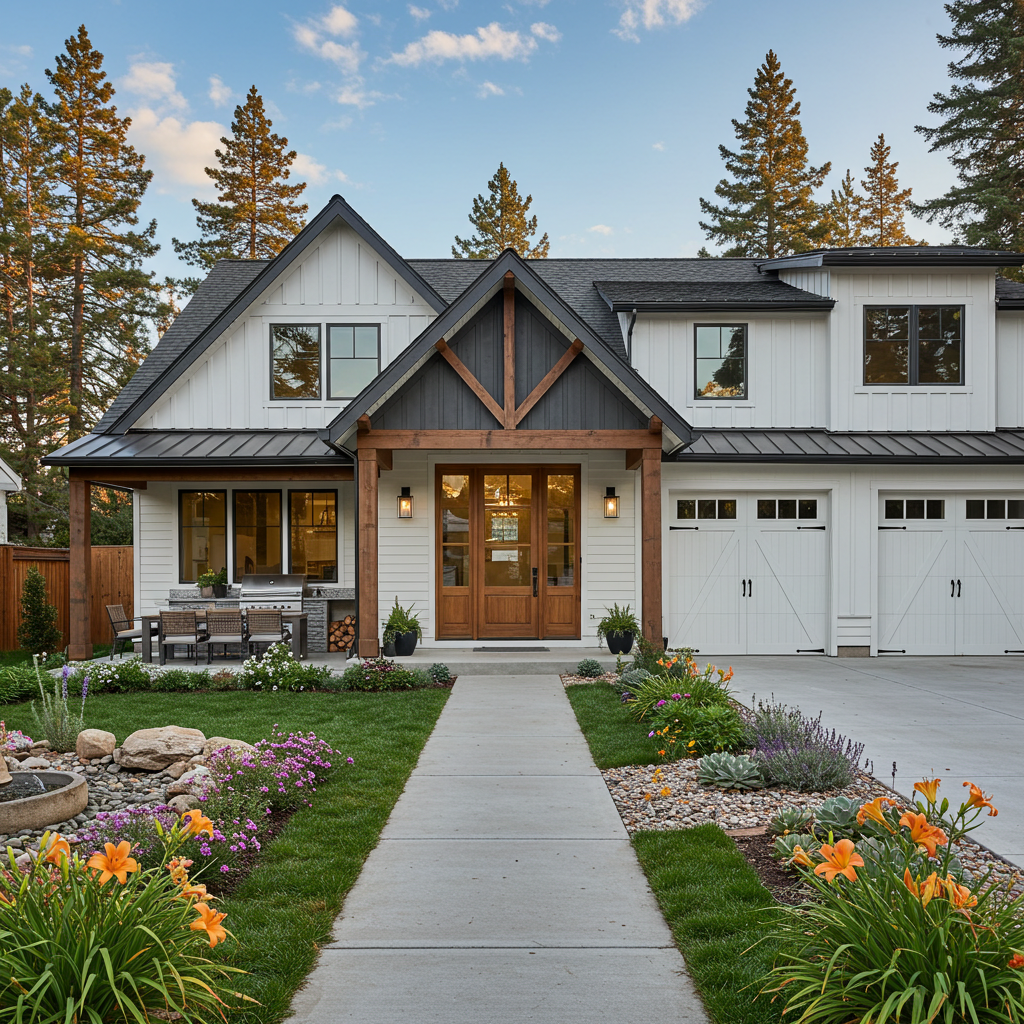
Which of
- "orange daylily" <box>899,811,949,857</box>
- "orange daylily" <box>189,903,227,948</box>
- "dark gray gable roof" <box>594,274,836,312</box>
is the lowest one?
"orange daylily" <box>189,903,227,948</box>

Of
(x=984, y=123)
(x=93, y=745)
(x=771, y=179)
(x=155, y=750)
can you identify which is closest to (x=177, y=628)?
(x=93, y=745)

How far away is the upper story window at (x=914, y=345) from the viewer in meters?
12.4

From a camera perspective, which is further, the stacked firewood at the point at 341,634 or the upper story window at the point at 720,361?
the upper story window at the point at 720,361

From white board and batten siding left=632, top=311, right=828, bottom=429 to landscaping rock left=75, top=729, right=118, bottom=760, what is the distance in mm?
9353

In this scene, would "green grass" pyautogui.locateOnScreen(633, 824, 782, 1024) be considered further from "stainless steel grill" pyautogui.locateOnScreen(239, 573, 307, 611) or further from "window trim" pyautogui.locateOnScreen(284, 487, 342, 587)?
"window trim" pyautogui.locateOnScreen(284, 487, 342, 587)

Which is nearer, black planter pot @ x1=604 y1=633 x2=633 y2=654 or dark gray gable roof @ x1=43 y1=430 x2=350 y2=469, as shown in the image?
A: dark gray gable roof @ x1=43 y1=430 x2=350 y2=469

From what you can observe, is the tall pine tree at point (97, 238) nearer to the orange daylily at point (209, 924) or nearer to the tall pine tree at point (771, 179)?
the tall pine tree at point (771, 179)

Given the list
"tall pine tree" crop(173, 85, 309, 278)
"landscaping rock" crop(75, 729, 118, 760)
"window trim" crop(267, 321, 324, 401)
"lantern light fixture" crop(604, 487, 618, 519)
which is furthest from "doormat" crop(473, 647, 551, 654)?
"tall pine tree" crop(173, 85, 309, 278)

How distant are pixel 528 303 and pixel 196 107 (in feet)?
75.4

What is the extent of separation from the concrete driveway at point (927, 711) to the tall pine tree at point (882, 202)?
23.5 metres

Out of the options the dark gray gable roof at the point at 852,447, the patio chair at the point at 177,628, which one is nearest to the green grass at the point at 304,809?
the patio chair at the point at 177,628

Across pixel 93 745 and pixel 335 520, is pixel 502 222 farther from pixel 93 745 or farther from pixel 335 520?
pixel 93 745

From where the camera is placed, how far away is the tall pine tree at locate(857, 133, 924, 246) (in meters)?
29.8

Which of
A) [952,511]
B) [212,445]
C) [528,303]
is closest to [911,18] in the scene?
[952,511]
